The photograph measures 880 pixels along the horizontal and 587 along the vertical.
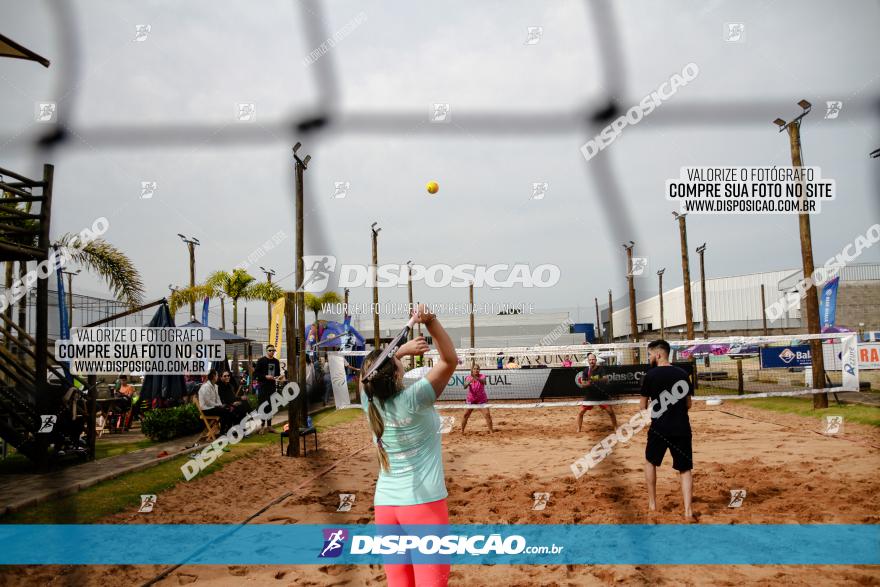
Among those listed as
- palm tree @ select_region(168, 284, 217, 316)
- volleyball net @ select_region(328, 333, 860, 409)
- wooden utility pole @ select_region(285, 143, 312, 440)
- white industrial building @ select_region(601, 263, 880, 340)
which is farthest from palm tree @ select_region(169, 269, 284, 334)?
white industrial building @ select_region(601, 263, 880, 340)

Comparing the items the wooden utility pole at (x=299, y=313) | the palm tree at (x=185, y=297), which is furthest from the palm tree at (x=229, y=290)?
the wooden utility pole at (x=299, y=313)

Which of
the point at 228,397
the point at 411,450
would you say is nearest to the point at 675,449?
the point at 411,450

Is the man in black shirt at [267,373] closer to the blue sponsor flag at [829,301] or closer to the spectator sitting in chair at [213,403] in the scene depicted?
the spectator sitting in chair at [213,403]

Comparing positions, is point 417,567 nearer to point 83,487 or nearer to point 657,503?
point 657,503

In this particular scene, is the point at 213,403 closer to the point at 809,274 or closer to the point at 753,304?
the point at 809,274

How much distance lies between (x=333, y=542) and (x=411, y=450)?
3.06 m

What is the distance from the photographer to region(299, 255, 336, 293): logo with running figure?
888 centimetres

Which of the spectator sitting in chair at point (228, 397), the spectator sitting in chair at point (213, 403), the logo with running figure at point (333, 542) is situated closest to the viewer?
the logo with running figure at point (333, 542)

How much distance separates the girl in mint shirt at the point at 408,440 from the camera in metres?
2.66

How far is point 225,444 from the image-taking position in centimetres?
1012

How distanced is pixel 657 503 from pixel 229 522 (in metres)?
4.71

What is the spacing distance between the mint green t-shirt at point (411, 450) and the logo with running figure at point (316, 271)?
18.8 ft

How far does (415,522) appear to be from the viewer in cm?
262

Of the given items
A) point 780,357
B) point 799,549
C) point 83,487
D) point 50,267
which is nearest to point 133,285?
point 50,267
